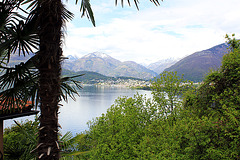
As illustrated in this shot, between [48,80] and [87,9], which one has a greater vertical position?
[87,9]

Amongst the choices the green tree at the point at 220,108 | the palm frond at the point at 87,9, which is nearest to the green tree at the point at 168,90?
the green tree at the point at 220,108

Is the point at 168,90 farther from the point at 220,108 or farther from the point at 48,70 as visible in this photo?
the point at 48,70

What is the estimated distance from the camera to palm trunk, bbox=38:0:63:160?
3.19 m

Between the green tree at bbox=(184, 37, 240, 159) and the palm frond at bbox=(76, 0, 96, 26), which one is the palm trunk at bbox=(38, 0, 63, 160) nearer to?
the palm frond at bbox=(76, 0, 96, 26)

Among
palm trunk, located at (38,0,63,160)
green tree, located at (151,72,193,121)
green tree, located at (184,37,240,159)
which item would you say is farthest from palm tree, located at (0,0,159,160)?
green tree, located at (151,72,193,121)

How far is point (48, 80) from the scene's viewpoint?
10.6 ft

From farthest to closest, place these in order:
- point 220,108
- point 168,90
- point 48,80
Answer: point 168,90 → point 220,108 → point 48,80

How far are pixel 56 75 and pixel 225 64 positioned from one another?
30.5 feet

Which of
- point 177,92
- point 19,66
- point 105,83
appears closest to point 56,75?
point 19,66

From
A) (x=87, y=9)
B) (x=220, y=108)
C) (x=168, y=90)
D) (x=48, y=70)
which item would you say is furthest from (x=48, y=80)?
(x=168, y=90)

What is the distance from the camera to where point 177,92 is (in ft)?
43.1

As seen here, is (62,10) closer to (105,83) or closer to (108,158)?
(108,158)

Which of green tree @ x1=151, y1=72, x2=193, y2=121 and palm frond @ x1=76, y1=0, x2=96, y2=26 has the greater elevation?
palm frond @ x1=76, y1=0, x2=96, y2=26

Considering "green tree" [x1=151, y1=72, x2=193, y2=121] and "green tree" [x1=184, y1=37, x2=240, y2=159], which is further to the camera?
"green tree" [x1=151, y1=72, x2=193, y2=121]
